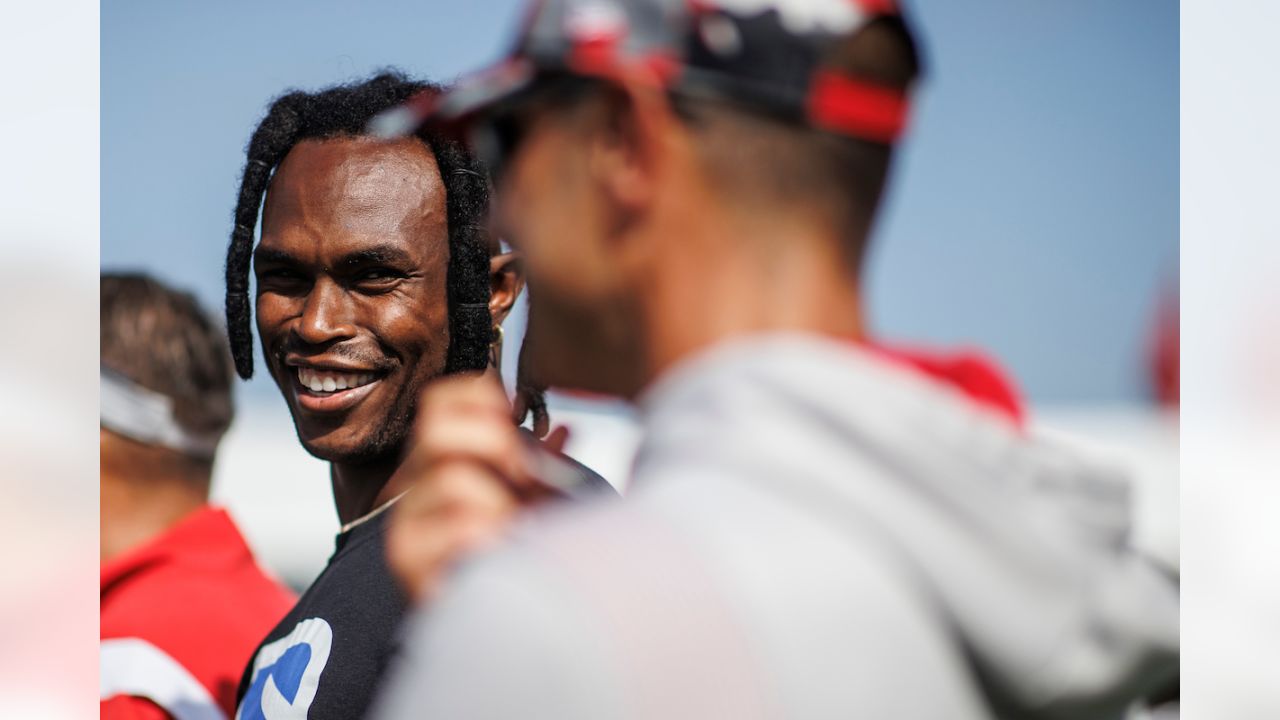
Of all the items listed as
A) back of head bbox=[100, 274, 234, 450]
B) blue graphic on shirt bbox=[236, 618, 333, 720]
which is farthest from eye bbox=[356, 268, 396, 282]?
back of head bbox=[100, 274, 234, 450]

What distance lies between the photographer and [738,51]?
68 centimetres

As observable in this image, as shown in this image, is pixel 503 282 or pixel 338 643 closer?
pixel 338 643

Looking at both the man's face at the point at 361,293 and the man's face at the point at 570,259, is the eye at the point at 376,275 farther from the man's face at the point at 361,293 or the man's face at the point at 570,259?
the man's face at the point at 570,259

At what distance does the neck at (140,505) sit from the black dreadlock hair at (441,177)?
371 millimetres

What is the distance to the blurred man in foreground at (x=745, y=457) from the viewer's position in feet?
1.86

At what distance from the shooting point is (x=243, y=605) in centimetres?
164

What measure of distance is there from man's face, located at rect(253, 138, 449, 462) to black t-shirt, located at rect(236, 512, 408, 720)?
0.21 m

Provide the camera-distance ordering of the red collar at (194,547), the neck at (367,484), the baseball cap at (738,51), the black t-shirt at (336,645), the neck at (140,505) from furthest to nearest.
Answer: the neck at (140,505)
the red collar at (194,547)
the neck at (367,484)
the black t-shirt at (336,645)
the baseball cap at (738,51)

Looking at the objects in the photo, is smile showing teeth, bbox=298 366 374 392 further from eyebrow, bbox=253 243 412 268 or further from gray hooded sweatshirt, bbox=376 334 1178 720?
gray hooded sweatshirt, bbox=376 334 1178 720

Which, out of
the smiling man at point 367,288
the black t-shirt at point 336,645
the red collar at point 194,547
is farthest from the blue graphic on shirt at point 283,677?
the red collar at point 194,547

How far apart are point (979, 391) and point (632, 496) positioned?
0.79 ft

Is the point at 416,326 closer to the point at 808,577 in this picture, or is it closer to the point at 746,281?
the point at 746,281

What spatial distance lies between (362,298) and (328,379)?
0.34ft

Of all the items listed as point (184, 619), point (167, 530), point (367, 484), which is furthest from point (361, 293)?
point (167, 530)
